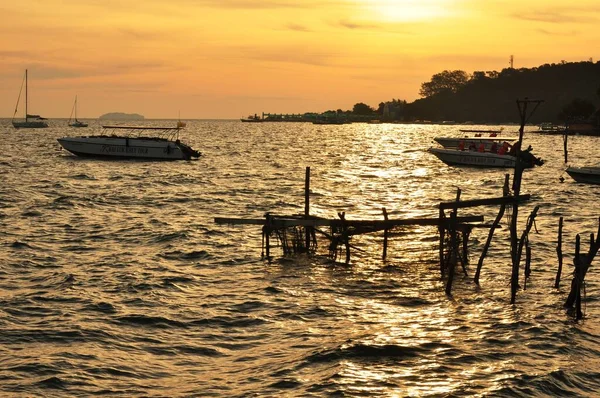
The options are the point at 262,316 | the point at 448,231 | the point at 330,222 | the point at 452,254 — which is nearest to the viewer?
the point at 262,316

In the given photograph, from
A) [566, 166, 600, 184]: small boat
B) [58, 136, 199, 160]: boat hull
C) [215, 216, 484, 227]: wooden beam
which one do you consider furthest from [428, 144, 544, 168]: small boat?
[215, 216, 484, 227]: wooden beam

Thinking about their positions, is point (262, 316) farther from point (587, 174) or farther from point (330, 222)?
point (587, 174)

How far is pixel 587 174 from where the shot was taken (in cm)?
5762

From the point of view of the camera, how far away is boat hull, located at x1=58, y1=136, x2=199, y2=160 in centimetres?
7881

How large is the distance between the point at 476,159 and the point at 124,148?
1381 inches

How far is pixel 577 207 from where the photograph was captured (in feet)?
154

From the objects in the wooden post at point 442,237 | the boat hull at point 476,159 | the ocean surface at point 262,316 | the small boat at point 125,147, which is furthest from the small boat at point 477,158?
the wooden post at point 442,237

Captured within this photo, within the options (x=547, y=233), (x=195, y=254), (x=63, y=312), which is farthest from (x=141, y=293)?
(x=547, y=233)

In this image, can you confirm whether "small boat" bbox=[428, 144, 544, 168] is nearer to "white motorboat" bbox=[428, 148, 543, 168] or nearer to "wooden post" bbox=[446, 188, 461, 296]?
"white motorboat" bbox=[428, 148, 543, 168]

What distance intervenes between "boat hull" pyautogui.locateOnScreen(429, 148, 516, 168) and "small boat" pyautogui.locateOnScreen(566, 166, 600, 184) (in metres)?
13.3

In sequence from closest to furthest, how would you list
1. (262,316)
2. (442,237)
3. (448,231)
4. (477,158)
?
(262,316)
(448,231)
(442,237)
(477,158)

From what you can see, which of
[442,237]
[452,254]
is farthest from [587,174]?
[452,254]

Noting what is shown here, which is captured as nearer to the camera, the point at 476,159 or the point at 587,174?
the point at 587,174

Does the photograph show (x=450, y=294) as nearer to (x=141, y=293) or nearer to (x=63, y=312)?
(x=141, y=293)
